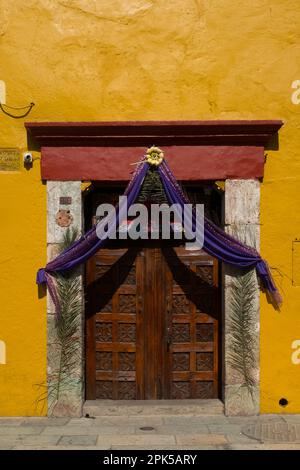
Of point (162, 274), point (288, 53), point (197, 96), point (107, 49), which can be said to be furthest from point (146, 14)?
point (162, 274)

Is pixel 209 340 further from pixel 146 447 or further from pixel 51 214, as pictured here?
pixel 51 214

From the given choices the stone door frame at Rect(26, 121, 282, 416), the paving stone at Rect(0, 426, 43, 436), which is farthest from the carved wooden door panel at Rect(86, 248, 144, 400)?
the paving stone at Rect(0, 426, 43, 436)

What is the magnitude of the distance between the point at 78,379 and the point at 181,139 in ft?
9.72

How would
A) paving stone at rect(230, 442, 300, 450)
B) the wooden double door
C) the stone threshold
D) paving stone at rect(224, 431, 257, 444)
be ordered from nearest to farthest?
paving stone at rect(230, 442, 300, 450)
paving stone at rect(224, 431, 257, 444)
the stone threshold
the wooden double door

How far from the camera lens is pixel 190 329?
23.0 feet

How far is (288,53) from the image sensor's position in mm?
6727

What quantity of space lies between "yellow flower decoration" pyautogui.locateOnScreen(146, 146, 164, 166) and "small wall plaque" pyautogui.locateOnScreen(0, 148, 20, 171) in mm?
1505

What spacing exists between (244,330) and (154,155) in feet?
7.30

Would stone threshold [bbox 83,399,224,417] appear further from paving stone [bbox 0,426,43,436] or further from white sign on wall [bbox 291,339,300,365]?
white sign on wall [bbox 291,339,300,365]

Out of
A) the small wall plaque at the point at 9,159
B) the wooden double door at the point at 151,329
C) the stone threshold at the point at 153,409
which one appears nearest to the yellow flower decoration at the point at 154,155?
the wooden double door at the point at 151,329

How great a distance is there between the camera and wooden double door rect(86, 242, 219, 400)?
23.0 ft

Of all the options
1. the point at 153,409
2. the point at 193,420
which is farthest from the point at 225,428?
the point at 153,409

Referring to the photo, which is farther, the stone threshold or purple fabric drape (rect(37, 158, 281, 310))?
the stone threshold

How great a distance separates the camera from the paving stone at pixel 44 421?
635 centimetres
